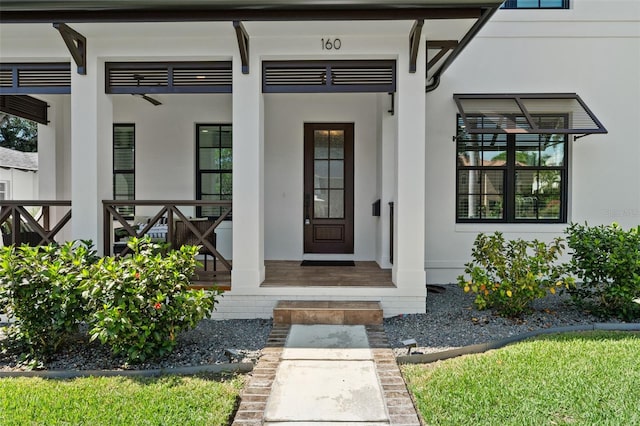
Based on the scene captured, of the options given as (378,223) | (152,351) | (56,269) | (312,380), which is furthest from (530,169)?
(56,269)

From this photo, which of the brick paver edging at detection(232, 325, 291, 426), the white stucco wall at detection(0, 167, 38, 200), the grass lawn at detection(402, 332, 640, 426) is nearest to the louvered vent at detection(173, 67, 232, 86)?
the brick paver edging at detection(232, 325, 291, 426)

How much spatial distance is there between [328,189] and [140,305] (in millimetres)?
4798

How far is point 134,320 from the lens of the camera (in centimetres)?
389

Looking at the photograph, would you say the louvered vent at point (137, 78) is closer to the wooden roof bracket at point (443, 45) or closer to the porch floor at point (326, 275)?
the porch floor at point (326, 275)

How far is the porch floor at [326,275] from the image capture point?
580 centimetres

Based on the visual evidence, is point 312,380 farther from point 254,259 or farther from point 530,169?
point 530,169

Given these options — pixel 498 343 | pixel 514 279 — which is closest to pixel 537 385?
pixel 498 343

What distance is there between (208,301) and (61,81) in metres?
3.79

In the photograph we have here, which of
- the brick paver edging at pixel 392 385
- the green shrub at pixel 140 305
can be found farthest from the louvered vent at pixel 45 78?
the brick paver edging at pixel 392 385

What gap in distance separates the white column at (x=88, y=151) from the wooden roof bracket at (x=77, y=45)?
6 cm

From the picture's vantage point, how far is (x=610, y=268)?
16.3ft

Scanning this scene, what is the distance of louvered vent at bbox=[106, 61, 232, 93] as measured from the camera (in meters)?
5.59

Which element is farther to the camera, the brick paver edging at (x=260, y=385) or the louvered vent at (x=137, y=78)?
the louvered vent at (x=137, y=78)

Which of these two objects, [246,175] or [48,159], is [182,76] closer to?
[246,175]
